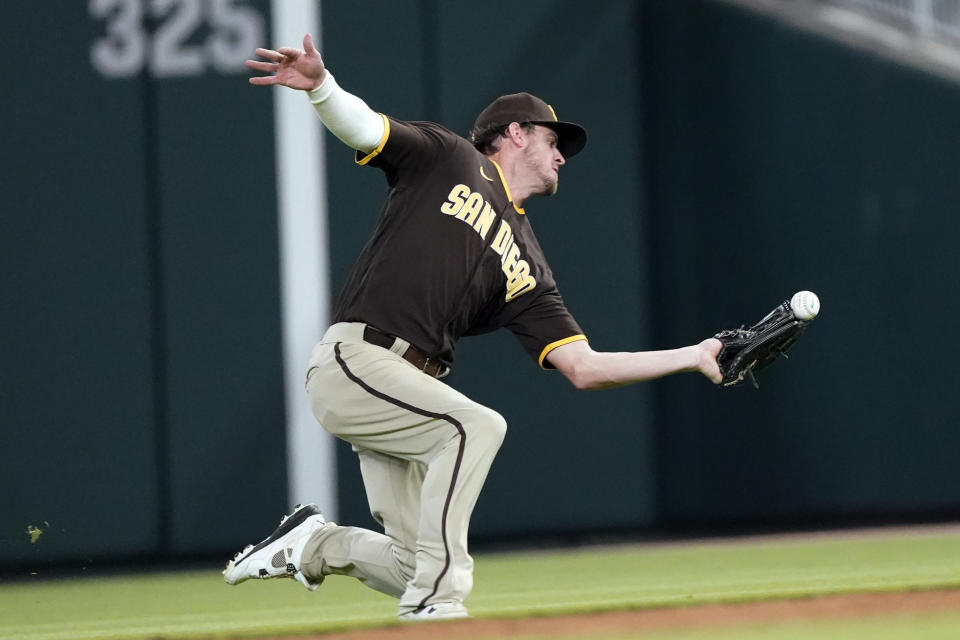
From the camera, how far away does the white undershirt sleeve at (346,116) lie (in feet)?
14.9

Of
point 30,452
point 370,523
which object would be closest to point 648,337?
point 370,523

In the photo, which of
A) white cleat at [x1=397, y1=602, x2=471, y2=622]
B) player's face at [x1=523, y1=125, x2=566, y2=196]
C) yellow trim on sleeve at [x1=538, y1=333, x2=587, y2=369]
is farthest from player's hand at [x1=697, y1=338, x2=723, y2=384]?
white cleat at [x1=397, y1=602, x2=471, y2=622]

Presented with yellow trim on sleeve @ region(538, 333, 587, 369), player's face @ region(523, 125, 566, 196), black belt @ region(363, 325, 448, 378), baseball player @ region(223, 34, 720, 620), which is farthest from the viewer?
player's face @ region(523, 125, 566, 196)

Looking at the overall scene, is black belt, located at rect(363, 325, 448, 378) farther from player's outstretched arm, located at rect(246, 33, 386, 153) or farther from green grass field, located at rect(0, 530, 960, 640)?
green grass field, located at rect(0, 530, 960, 640)

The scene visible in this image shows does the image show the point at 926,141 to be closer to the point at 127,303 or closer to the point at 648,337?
the point at 648,337

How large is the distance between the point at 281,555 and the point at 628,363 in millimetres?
1403

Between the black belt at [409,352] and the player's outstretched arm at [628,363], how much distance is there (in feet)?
1.47

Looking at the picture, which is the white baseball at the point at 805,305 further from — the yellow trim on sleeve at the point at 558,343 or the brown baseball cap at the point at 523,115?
the brown baseball cap at the point at 523,115

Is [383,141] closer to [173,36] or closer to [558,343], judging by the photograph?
[558,343]

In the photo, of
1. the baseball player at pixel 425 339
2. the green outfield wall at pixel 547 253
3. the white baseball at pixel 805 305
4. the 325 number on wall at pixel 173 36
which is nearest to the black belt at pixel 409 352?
the baseball player at pixel 425 339

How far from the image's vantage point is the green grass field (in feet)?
15.3

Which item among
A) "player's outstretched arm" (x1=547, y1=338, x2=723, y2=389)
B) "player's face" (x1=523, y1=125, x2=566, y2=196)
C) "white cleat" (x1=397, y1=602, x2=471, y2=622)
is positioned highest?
"player's face" (x1=523, y1=125, x2=566, y2=196)

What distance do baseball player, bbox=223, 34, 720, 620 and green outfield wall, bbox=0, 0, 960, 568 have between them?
3.16 metres

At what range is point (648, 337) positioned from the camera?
8.77 m
